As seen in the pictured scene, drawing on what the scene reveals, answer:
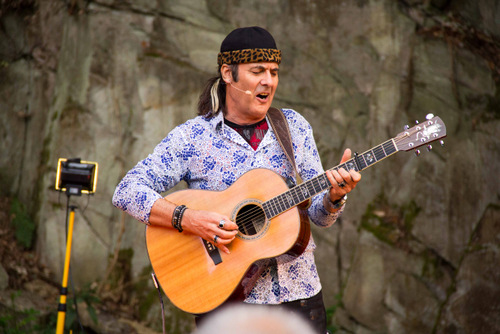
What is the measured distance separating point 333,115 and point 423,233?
1449 mm

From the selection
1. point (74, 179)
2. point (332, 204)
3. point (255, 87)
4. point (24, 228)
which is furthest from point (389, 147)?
point (24, 228)

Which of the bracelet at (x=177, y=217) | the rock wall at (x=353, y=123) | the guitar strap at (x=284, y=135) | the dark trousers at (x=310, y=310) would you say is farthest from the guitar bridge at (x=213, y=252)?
the rock wall at (x=353, y=123)

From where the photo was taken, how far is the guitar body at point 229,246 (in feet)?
8.34

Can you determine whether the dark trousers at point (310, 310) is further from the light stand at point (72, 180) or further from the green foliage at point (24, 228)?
the green foliage at point (24, 228)

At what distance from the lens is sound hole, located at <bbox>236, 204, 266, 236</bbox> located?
2.67 m

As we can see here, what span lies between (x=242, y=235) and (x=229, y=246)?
3.2 inches

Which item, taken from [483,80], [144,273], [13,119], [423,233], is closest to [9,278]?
[144,273]

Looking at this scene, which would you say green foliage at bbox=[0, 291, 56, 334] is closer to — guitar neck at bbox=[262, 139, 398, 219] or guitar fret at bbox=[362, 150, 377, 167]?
guitar neck at bbox=[262, 139, 398, 219]

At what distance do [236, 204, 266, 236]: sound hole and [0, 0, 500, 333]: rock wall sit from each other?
2909 mm

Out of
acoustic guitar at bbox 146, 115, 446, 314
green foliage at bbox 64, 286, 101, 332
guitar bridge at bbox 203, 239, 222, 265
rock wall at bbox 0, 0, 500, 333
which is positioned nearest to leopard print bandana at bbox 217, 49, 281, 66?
acoustic guitar at bbox 146, 115, 446, 314

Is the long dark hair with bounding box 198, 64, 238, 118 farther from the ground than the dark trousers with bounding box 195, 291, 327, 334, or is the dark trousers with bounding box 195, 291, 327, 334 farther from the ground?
the long dark hair with bounding box 198, 64, 238, 118

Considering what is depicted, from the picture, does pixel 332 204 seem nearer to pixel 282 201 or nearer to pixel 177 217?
pixel 282 201

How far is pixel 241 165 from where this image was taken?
2729 mm

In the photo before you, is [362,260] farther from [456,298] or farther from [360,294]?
[456,298]
